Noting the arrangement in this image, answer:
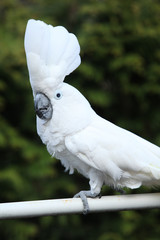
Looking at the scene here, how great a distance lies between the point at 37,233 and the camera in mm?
2293

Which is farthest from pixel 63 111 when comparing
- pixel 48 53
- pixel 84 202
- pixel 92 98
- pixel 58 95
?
pixel 92 98

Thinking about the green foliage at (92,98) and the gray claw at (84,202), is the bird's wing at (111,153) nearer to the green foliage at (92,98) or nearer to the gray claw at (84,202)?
the gray claw at (84,202)

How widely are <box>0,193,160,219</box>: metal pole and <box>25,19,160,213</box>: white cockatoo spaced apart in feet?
0.16

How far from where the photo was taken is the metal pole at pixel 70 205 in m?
1.12

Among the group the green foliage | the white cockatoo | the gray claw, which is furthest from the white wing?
the green foliage

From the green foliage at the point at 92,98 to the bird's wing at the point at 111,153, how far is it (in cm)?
85

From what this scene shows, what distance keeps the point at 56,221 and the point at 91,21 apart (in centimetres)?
120

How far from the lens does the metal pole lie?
1.12 metres

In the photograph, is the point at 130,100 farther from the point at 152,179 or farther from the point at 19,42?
the point at 152,179

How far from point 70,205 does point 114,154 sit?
231 mm

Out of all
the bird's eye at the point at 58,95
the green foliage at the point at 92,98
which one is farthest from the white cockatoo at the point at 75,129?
the green foliage at the point at 92,98

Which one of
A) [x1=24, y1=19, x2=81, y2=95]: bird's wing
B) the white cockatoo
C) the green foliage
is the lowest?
the green foliage

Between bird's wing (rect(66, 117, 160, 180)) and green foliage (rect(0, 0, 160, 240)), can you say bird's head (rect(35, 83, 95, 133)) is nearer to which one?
bird's wing (rect(66, 117, 160, 180))

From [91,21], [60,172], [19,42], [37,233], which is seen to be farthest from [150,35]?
[37,233]
